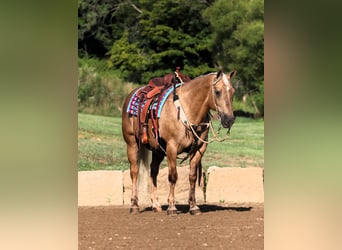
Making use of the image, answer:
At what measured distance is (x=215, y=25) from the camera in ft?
101

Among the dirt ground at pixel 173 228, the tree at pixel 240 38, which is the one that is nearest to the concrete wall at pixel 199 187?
the dirt ground at pixel 173 228

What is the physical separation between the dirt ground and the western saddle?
105 centimetres

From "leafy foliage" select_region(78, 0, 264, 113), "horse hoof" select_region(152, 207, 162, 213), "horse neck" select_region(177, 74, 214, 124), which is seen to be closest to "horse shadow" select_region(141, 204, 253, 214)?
"horse hoof" select_region(152, 207, 162, 213)

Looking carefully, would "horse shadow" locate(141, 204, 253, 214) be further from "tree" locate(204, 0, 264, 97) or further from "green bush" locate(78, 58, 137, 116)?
"tree" locate(204, 0, 264, 97)

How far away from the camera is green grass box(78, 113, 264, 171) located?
A: 17.0m

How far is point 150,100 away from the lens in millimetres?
10016

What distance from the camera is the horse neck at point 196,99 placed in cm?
969

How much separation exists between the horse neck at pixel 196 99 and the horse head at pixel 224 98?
23cm

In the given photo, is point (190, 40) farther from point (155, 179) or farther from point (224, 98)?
point (224, 98)

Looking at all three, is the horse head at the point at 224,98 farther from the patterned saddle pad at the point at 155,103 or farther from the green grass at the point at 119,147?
the green grass at the point at 119,147

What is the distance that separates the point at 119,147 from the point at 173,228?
1099 cm
